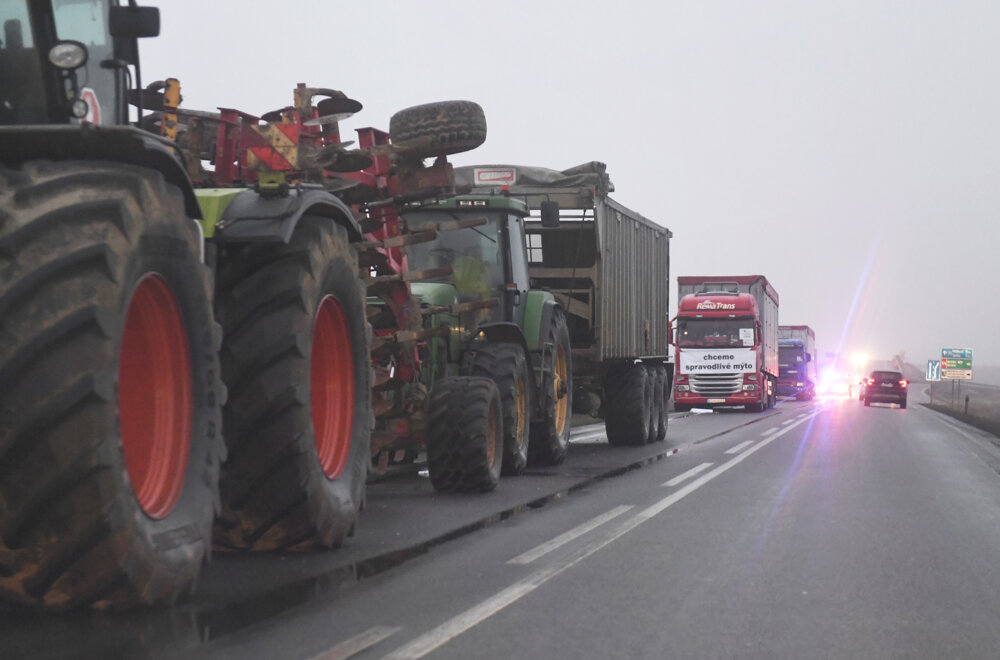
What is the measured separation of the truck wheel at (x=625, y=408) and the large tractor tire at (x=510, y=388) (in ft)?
19.7

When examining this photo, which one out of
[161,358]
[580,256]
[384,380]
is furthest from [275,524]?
[580,256]

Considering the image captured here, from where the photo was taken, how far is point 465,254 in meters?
12.6

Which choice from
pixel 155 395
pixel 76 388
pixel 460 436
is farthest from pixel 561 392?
pixel 76 388

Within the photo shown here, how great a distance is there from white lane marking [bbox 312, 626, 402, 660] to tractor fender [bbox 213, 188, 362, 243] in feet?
6.79

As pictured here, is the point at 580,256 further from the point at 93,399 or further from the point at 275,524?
the point at 93,399

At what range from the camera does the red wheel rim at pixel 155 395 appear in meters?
4.94

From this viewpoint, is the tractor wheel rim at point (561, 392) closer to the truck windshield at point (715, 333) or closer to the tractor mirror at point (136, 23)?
the tractor mirror at point (136, 23)

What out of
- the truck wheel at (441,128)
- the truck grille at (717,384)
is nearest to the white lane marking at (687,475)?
the truck wheel at (441,128)

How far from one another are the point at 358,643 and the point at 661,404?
16.0 meters

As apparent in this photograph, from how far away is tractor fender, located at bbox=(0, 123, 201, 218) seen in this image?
14.9 feet

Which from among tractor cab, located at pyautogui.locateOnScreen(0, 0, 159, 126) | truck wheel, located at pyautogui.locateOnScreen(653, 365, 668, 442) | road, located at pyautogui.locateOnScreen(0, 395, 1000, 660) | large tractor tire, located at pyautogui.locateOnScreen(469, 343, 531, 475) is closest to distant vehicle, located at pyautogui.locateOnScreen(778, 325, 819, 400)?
truck wheel, located at pyautogui.locateOnScreen(653, 365, 668, 442)

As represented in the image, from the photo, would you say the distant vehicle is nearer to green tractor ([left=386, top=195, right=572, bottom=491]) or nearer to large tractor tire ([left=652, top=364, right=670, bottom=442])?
large tractor tire ([left=652, top=364, right=670, bottom=442])

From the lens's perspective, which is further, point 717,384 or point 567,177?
point 717,384

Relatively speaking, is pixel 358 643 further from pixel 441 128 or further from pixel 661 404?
pixel 661 404
